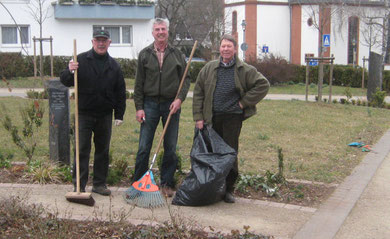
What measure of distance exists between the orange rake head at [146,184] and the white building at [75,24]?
74.0ft

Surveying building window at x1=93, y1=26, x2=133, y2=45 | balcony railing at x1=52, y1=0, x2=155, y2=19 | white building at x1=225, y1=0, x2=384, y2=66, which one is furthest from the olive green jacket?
white building at x1=225, y1=0, x2=384, y2=66

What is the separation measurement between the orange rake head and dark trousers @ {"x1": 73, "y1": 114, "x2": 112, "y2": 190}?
0.56 m

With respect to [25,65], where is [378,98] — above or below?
below

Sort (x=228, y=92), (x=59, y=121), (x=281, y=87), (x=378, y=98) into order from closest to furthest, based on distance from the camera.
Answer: (x=228, y=92) < (x=59, y=121) < (x=378, y=98) < (x=281, y=87)

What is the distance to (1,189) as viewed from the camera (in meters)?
5.71

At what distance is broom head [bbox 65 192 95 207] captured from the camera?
16.7 feet

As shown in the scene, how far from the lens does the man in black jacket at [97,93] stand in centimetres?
525

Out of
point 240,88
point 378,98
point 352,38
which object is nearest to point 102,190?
point 240,88

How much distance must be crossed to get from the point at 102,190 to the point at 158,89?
1.27m

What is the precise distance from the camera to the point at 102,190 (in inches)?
220

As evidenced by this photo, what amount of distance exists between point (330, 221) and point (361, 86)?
2398 cm

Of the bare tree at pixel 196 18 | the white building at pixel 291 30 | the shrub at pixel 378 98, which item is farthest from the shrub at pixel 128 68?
the shrub at pixel 378 98

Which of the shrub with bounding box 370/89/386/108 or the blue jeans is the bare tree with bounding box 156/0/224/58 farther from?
the blue jeans

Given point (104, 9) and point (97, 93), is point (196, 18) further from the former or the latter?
point (97, 93)
